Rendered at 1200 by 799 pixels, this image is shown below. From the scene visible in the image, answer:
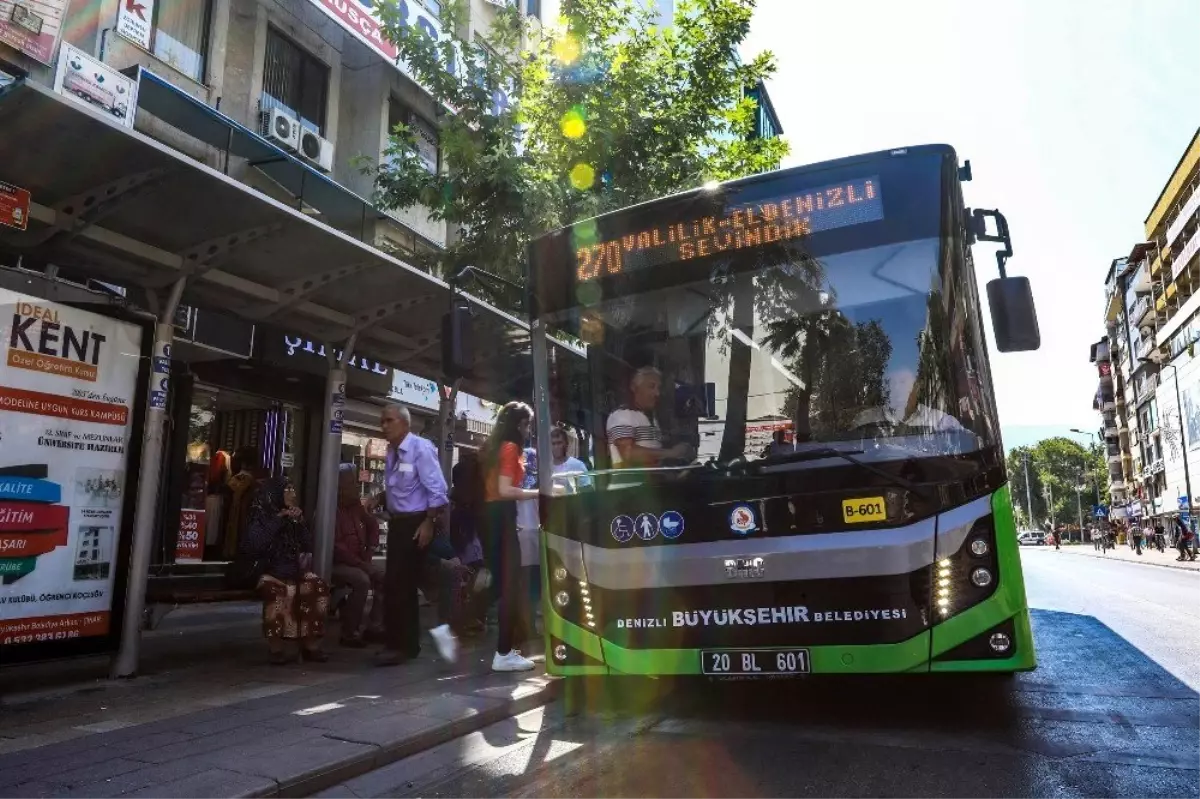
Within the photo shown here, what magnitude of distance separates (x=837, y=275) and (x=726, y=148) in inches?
344

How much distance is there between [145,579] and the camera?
6102mm

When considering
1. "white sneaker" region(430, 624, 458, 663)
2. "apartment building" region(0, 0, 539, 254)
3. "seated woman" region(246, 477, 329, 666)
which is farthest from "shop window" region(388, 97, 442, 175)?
"seated woman" region(246, 477, 329, 666)

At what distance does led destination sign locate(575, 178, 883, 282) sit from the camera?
4.84 metres

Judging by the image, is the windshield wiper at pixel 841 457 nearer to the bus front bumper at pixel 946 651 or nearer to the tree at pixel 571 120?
the bus front bumper at pixel 946 651

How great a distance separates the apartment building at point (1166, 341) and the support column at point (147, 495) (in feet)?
189

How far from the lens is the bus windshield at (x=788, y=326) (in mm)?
4598

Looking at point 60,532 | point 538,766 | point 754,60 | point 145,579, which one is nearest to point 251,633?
point 145,579

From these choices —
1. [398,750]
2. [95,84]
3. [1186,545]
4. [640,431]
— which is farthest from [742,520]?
[1186,545]

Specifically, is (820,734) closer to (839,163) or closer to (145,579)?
(839,163)

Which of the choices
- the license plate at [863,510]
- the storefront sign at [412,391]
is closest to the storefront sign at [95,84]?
the storefront sign at [412,391]

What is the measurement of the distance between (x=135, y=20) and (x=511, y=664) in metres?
11.2

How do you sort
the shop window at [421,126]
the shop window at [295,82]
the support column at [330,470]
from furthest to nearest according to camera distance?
the shop window at [421,126]
the shop window at [295,82]
the support column at [330,470]

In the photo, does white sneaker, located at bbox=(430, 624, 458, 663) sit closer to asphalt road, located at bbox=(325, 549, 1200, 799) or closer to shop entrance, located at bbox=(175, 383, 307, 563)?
asphalt road, located at bbox=(325, 549, 1200, 799)

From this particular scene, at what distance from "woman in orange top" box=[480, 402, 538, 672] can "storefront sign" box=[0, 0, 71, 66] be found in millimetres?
8346
